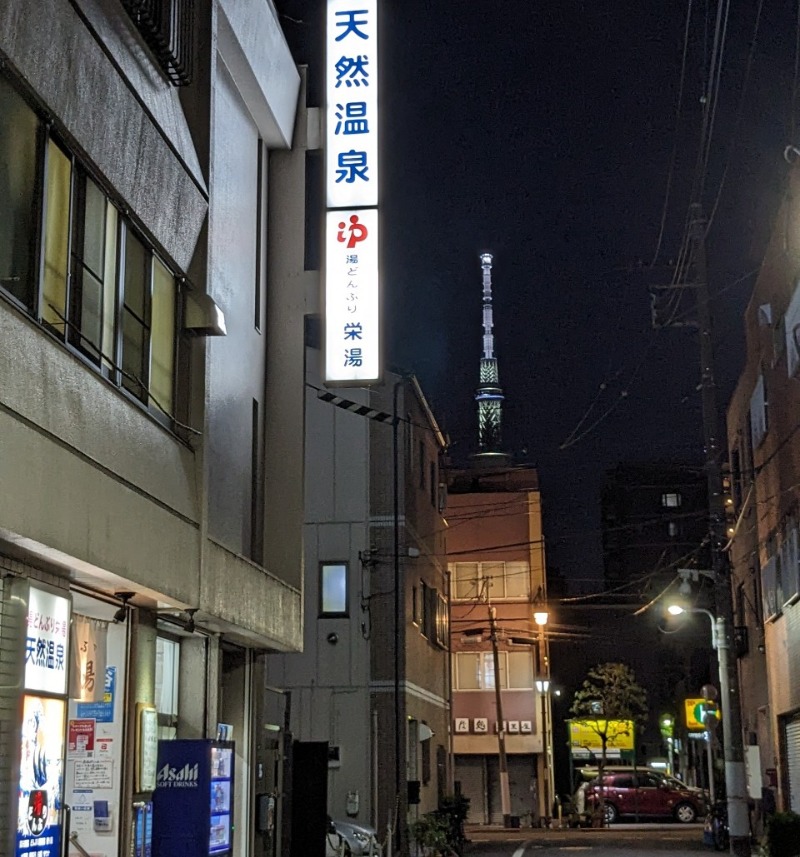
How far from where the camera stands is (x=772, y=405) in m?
26.4

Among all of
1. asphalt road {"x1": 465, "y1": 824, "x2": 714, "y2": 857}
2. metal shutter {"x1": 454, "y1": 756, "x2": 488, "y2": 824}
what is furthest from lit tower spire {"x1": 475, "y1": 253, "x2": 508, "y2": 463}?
asphalt road {"x1": 465, "y1": 824, "x2": 714, "y2": 857}

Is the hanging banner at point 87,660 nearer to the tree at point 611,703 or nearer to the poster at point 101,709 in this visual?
the poster at point 101,709

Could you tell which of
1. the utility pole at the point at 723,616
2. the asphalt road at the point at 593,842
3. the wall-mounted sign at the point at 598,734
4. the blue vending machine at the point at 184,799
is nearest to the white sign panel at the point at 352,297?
the blue vending machine at the point at 184,799

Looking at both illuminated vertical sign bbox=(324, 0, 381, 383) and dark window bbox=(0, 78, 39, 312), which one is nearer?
dark window bbox=(0, 78, 39, 312)

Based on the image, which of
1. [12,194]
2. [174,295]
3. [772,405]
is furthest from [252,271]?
[772,405]

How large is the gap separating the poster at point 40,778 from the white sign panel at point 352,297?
294 inches

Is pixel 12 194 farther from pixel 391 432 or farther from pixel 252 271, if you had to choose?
pixel 391 432

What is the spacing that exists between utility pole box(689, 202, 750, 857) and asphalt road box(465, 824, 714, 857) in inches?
203

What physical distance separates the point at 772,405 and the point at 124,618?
17.7 m

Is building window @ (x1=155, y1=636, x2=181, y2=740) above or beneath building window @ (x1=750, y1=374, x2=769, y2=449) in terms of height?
beneath

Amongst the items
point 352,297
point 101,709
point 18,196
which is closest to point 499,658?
→ point 352,297

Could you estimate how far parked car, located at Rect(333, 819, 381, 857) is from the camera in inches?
955

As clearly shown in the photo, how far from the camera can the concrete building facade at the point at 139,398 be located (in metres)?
9.85

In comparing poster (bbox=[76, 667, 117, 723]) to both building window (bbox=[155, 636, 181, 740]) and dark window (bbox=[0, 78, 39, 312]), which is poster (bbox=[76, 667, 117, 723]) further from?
dark window (bbox=[0, 78, 39, 312])
